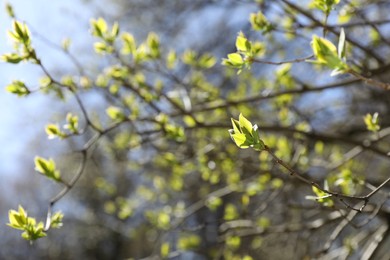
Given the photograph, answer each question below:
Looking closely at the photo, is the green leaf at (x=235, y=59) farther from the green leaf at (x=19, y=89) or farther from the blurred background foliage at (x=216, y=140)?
the green leaf at (x=19, y=89)

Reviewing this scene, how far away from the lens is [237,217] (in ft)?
9.48

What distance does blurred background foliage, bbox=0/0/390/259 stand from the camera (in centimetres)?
250

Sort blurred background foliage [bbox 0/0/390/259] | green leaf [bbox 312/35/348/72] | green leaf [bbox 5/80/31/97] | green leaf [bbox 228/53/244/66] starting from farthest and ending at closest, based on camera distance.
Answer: blurred background foliage [bbox 0/0/390/259], green leaf [bbox 5/80/31/97], green leaf [bbox 228/53/244/66], green leaf [bbox 312/35/348/72]

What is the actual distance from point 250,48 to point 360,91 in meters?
2.91

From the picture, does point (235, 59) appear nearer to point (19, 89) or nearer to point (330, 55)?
point (330, 55)

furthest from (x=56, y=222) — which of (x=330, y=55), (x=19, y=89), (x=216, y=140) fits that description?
(x=216, y=140)

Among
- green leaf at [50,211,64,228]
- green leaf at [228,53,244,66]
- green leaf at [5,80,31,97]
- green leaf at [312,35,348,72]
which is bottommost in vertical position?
green leaf at [50,211,64,228]

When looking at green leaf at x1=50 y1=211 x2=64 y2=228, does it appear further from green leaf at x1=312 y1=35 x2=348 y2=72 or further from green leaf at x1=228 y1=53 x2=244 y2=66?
green leaf at x1=312 y1=35 x2=348 y2=72

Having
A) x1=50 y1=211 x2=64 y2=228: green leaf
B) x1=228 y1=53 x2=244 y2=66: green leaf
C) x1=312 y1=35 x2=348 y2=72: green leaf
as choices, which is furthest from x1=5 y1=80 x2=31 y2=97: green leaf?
x1=312 y1=35 x2=348 y2=72: green leaf

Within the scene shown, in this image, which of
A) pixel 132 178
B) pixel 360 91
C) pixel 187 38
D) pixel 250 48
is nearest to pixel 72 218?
pixel 132 178

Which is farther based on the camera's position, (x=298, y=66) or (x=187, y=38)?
(x=187, y=38)

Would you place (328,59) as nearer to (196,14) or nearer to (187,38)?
(196,14)

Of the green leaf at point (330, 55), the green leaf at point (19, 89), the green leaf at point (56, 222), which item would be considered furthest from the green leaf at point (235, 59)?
the green leaf at point (19, 89)

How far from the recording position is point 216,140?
10.2 ft
